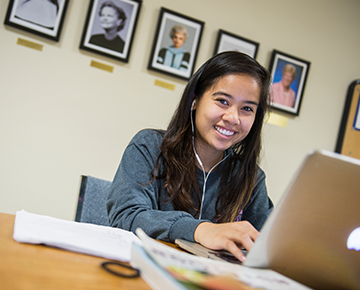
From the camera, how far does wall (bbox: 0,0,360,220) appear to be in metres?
2.10

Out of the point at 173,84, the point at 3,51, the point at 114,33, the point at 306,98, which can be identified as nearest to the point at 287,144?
the point at 306,98

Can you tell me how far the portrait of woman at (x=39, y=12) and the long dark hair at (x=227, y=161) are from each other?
4.08 ft

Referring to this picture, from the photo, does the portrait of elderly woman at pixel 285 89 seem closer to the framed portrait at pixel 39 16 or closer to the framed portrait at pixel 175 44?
the framed portrait at pixel 175 44

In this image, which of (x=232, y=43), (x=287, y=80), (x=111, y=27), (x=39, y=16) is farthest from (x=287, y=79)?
(x=39, y=16)

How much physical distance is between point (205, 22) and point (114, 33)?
2.19 ft

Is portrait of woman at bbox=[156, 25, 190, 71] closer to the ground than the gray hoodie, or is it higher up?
higher up

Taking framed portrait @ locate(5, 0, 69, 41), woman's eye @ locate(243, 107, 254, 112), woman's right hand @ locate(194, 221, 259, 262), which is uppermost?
framed portrait @ locate(5, 0, 69, 41)

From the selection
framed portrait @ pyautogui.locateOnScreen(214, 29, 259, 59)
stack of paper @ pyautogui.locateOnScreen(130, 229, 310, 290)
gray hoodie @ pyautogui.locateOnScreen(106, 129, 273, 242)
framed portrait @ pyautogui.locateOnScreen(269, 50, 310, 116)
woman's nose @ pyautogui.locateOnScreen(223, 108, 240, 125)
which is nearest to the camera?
stack of paper @ pyautogui.locateOnScreen(130, 229, 310, 290)

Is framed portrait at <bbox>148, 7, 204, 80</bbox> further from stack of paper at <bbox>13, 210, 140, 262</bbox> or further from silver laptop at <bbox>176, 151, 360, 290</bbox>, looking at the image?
silver laptop at <bbox>176, 151, 360, 290</bbox>

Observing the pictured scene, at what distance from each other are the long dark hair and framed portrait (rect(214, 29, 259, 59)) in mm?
1223

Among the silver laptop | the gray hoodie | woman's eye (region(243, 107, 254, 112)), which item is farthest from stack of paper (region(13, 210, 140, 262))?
woman's eye (region(243, 107, 254, 112))

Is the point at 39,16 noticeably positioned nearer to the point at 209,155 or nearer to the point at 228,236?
the point at 209,155

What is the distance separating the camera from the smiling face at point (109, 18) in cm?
224

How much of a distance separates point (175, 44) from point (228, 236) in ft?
6.22
